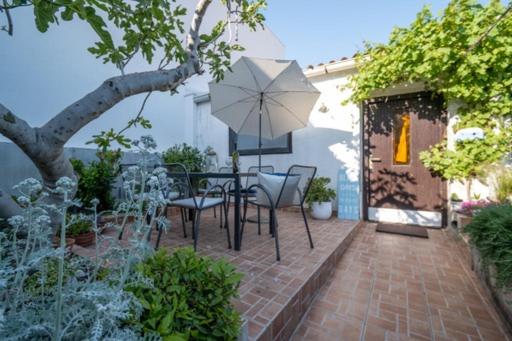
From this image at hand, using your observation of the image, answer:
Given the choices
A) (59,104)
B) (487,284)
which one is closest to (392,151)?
(487,284)

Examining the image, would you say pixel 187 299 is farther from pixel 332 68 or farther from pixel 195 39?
pixel 332 68

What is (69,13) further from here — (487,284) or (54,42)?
(54,42)

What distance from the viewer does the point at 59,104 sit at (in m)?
3.80

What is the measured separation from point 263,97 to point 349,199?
2.24 metres

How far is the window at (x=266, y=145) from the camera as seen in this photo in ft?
15.6

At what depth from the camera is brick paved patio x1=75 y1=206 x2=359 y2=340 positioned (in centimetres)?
139

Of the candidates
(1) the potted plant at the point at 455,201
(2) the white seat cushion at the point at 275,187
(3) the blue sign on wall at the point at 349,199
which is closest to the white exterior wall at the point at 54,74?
(2) the white seat cushion at the point at 275,187

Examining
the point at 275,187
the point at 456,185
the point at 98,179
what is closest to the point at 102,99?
the point at 275,187

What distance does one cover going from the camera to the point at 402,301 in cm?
183

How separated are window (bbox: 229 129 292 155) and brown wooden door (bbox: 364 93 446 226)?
1486 mm

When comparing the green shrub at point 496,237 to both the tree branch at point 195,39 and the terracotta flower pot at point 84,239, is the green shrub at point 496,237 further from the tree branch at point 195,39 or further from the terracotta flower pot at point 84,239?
the terracotta flower pot at point 84,239

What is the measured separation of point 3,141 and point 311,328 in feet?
14.7

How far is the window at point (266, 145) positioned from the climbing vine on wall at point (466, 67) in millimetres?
2070

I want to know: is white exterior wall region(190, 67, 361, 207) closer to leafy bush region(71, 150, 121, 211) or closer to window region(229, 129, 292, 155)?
window region(229, 129, 292, 155)
